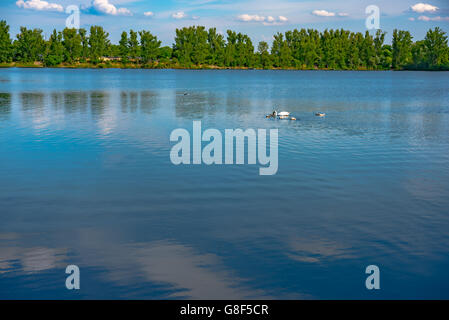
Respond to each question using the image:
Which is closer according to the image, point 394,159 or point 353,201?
point 353,201

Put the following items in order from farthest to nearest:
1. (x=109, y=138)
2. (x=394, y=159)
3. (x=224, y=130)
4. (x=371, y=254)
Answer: (x=224, y=130) → (x=109, y=138) → (x=394, y=159) → (x=371, y=254)

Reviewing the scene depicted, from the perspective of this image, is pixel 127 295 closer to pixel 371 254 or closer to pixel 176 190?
pixel 371 254

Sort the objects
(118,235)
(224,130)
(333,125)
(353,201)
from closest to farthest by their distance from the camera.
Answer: (118,235) → (353,201) → (224,130) → (333,125)

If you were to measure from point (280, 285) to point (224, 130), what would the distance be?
26976 mm

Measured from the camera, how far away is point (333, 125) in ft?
139

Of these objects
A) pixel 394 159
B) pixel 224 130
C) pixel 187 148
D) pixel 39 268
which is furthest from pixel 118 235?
pixel 224 130

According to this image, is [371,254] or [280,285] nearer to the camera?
[280,285]

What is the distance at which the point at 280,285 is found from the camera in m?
11.9

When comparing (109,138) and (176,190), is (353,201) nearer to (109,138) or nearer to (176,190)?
(176,190)

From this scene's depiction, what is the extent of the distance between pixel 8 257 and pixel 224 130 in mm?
26297

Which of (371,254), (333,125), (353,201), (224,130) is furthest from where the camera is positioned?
(333,125)

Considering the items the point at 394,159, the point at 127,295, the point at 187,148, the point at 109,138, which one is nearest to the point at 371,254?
the point at 127,295
